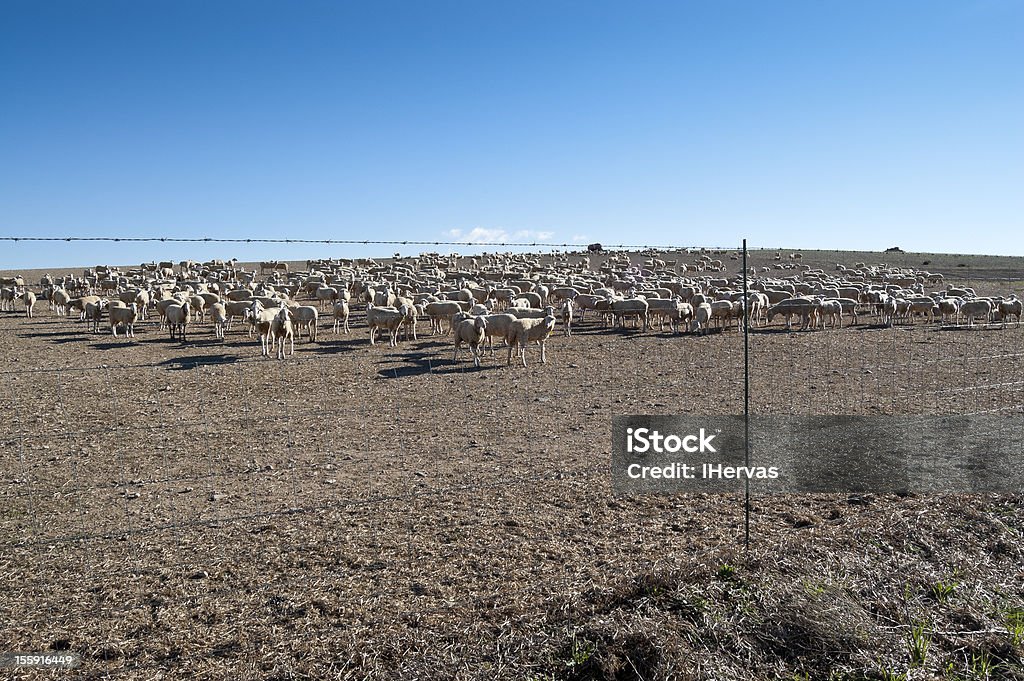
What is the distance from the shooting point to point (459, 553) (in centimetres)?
608

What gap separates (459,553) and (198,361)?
15.2m

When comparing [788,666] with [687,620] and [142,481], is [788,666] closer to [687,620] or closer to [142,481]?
[687,620]

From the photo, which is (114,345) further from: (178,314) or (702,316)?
(702,316)

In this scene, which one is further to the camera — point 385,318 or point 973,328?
point 973,328

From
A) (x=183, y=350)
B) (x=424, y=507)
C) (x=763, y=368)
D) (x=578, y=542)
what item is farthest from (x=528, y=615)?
(x=183, y=350)

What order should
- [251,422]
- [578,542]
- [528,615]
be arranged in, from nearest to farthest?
1. [528,615]
2. [578,542]
3. [251,422]

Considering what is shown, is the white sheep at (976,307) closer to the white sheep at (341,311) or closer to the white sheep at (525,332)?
the white sheep at (525,332)

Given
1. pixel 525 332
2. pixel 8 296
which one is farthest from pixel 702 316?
pixel 8 296

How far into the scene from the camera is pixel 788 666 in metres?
3.86

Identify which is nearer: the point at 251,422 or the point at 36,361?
the point at 251,422

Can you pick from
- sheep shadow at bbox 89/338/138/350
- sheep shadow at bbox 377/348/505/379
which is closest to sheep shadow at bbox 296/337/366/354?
sheep shadow at bbox 377/348/505/379

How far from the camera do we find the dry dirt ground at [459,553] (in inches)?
163

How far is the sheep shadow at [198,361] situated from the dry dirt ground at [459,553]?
433 centimetres

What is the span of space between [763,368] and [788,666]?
13.7 meters
